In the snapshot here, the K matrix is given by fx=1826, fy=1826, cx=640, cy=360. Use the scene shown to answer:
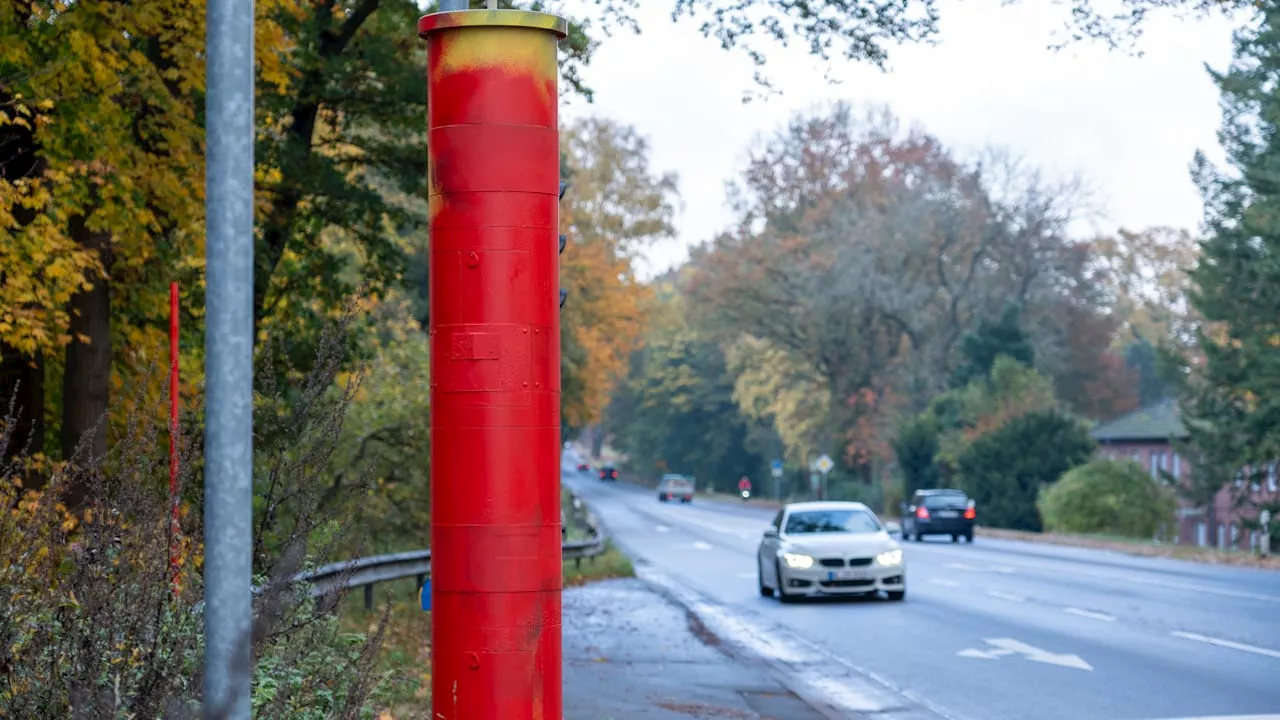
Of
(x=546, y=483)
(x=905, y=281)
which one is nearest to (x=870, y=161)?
(x=905, y=281)

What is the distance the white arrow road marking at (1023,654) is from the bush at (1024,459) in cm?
4238

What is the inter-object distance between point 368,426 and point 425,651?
8.27 meters

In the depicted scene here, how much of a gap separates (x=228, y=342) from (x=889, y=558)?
2017 cm

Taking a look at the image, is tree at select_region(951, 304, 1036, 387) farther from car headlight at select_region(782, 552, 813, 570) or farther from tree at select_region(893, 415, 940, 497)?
car headlight at select_region(782, 552, 813, 570)

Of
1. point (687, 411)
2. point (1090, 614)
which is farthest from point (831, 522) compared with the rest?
point (687, 411)

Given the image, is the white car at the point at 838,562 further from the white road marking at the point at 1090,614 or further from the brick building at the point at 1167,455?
the brick building at the point at 1167,455

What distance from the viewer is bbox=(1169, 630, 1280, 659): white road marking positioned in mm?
16236

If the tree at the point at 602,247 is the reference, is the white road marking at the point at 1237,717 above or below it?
below

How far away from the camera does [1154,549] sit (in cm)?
4062

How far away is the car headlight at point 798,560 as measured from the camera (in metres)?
24.5

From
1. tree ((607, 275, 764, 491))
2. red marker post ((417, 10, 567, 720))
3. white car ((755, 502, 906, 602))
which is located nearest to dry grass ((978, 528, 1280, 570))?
white car ((755, 502, 906, 602))

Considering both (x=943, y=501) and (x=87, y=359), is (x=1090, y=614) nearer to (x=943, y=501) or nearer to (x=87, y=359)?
(x=87, y=359)

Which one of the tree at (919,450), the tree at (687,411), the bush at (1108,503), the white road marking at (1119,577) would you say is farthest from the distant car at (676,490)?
the white road marking at (1119,577)

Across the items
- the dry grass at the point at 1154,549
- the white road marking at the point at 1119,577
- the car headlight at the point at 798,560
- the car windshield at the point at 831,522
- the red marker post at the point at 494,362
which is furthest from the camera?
the dry grass at the point at 1154,549
